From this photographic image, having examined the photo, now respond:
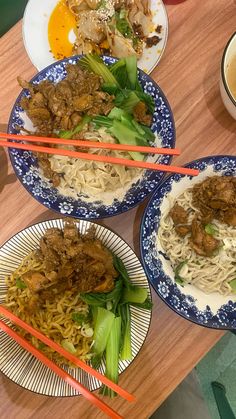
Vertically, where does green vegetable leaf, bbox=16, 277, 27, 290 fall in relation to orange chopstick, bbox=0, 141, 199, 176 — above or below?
below

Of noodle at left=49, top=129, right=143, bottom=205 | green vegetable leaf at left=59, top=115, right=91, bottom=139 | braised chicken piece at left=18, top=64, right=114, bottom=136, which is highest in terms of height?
braised chicken piece at left=18, top=64, right=114, bottom=136

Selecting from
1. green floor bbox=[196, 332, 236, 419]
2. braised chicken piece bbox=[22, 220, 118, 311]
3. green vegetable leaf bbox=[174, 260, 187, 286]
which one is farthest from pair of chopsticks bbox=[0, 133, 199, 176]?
green floor bbox=[196, 332, 236, 419]

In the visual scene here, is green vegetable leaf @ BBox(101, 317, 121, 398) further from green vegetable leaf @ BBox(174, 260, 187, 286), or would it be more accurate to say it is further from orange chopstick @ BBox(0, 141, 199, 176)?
orange chopstick @ BBox(0, 141, 199, 176)

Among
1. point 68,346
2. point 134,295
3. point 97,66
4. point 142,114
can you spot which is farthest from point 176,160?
point 68,346

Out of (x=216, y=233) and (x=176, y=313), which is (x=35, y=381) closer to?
(x=176, y=313)

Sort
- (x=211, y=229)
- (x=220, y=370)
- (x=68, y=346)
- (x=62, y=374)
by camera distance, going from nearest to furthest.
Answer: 1. (x=62, y=374)
2. (x=68, y=346)
3. (x=211, y=229)
4. (x=220, y=370)

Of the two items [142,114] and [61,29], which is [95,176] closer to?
[142,114]
